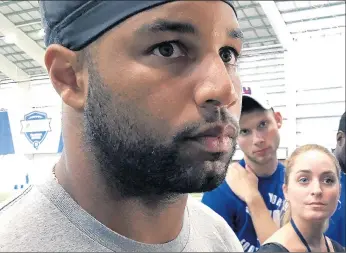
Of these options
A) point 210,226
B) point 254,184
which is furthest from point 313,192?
point 210,226

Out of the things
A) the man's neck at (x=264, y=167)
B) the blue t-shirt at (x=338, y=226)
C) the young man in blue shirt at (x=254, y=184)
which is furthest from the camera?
the blue t-shirt at (x=338, y=226)

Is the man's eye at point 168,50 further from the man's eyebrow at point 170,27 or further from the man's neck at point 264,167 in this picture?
the man's neck at point 264,167

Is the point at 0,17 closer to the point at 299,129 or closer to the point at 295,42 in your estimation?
the point at 295,42

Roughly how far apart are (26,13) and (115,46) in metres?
0.28

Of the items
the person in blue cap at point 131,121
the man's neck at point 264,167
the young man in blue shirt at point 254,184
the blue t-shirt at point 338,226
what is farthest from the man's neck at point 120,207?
the blue t-shirt at point 338,226

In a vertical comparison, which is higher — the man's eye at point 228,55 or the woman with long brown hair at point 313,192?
the man's eye at point 228,55

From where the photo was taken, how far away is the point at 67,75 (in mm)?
423

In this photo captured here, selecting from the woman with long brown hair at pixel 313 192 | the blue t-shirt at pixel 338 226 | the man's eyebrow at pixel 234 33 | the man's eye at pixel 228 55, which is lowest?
Result: the blue t-shirt at pixel 338 226

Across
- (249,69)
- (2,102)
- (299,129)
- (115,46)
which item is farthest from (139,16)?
(299,129)

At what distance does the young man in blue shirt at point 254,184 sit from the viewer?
68 centimetres

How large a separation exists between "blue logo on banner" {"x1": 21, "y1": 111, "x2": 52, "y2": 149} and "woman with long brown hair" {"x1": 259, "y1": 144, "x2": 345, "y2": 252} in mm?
536

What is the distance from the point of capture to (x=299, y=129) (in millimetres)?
1954

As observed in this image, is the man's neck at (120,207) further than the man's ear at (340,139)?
No

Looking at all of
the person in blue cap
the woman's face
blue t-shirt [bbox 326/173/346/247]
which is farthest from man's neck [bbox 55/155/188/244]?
blue t-shirt [bbox 326/173/346/247]
